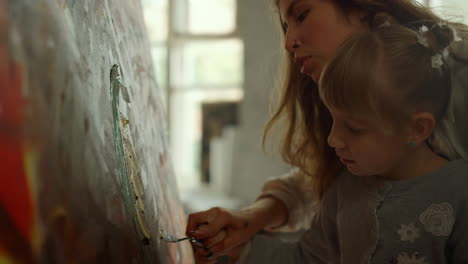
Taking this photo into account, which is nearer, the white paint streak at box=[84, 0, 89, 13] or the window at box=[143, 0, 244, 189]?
the white paint streak at box=[84, 0, 89, 13]

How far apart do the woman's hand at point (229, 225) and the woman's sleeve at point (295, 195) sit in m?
0.02

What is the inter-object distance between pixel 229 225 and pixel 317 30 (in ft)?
1.47

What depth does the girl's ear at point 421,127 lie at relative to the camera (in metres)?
0.87

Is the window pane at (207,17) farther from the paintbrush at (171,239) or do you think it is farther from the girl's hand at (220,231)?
the paintbrush at (171,239)

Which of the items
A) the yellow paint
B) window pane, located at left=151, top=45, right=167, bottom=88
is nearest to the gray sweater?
the yellow paint

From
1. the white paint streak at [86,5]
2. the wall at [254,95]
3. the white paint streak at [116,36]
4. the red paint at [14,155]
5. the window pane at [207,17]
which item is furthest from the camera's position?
the window pane at [207,17]

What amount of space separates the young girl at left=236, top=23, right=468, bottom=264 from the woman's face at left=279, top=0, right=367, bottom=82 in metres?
0.13

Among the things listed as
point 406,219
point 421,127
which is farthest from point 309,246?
point 421,127

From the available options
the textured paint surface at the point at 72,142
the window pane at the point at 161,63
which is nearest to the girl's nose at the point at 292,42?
the textured paint surface at the point at 72,142

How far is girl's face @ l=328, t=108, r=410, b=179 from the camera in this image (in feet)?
A: 2.85

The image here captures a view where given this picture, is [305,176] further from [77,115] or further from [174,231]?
[77,115]

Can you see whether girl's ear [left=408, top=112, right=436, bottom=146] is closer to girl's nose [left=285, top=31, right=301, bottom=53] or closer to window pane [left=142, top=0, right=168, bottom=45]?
girl's nose [left=285, top=31, right=301, bottom=53]

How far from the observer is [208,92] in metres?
3.47

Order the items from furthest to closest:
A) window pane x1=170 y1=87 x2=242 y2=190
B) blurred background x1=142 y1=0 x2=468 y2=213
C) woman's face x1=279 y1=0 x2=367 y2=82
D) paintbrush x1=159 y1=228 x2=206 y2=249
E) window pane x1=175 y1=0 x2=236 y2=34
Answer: window pane x1=170 y1=87 x2=242 y2=190 < window pane x1=175 y1=0 x2=236 y2=34 < blurred background x1=142 y1=0 x2=468 y2=213 < woman's face x1=279 y1=0 x2=367 y2=82 < paintbrush x1=159 y1=228 x2=206 y2=249
